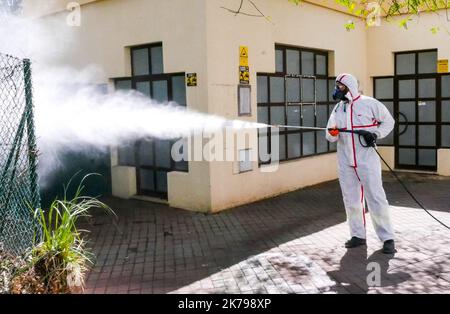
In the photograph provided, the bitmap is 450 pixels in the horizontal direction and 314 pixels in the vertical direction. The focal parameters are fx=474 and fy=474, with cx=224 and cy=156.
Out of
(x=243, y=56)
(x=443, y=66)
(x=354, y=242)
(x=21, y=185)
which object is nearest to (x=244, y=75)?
(x=243, y=56)

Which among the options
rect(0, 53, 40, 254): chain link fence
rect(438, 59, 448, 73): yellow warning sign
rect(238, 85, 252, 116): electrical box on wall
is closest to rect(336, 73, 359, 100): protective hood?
rect(238, 85, 252, 116): electrical box on wall

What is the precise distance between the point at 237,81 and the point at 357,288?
457cm

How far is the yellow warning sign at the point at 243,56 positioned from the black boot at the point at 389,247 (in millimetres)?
4060

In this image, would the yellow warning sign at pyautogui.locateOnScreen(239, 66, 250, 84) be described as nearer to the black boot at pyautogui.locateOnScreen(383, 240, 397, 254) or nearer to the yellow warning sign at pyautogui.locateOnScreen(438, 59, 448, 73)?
the black boot at pyautogui.locateOnScreen(383, 240, 397, 254)

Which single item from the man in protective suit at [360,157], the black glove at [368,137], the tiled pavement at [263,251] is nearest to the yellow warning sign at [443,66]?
the tiled pavement at [263,251]

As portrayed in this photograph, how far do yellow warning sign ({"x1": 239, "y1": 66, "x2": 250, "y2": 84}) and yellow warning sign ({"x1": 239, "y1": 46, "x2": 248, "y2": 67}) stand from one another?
2.4 inches

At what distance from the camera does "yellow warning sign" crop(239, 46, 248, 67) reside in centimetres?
833

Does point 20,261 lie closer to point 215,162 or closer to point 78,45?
point 215,162

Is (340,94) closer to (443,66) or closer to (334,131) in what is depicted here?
(334,131)

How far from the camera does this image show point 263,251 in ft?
19.8

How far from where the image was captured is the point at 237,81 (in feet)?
27.2

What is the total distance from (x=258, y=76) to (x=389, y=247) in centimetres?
433

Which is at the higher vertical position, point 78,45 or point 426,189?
point 78,45

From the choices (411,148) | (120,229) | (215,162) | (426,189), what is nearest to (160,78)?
(215,162)
